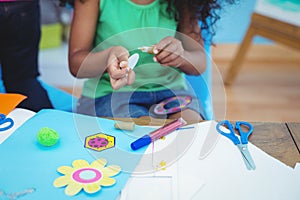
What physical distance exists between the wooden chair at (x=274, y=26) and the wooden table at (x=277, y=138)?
35.2 inches

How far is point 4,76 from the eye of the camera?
89 centimetres

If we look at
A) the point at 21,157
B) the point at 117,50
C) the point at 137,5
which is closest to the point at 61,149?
the point at 21,157

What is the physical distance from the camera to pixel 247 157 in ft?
1.61

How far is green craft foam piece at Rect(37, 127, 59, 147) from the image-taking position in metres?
0.49

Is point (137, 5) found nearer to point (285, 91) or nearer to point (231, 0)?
point (231, 0)

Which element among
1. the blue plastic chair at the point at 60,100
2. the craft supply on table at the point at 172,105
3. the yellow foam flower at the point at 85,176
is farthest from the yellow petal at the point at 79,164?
the blue plastic chair at the point at 60,100

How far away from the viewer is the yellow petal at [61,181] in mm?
429

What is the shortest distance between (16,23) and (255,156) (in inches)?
22.7

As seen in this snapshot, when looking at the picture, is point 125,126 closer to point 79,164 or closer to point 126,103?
point 79,164

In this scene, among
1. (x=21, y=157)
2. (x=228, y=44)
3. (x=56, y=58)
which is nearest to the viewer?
(x=21, y=157)

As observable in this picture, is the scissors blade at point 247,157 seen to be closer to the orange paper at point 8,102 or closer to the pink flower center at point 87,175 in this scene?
the pink flower center at point 87,175

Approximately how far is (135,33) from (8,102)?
11.2 inches

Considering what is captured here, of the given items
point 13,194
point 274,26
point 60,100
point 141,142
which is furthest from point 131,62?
point 274,26

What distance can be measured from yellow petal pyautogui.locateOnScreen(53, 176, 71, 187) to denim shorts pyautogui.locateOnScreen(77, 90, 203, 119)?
0.83 feet
